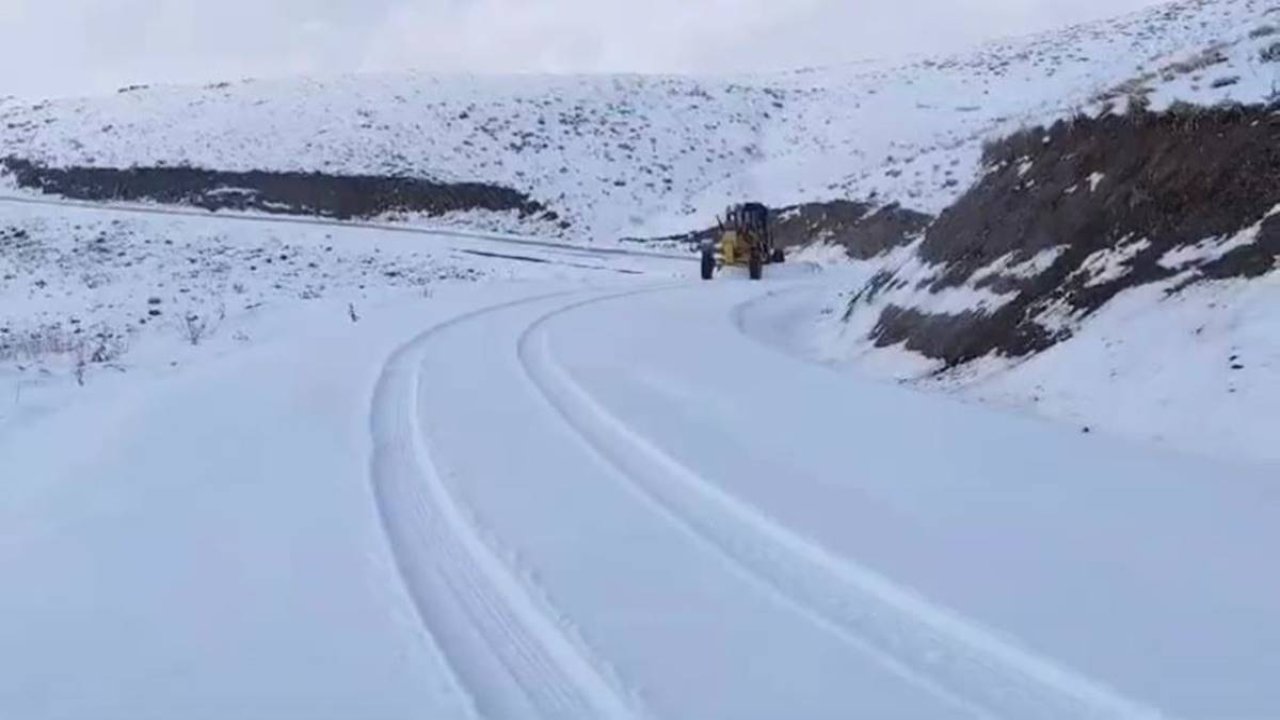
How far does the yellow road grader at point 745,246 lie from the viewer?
30547 millimetres

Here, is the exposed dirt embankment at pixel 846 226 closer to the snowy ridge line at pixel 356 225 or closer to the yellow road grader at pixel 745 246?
the yellow road grader at pixel 745 246

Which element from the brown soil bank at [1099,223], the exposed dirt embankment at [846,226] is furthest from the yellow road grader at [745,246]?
the brown soil bank at [1099,223]

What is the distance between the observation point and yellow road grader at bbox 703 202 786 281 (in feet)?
100

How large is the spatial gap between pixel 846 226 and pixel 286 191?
22.6m

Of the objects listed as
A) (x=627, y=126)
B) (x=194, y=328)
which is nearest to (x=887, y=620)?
(x=194, y=328)

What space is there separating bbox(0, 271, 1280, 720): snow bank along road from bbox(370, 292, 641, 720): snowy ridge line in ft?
0.06

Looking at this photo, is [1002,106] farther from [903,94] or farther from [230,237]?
[230,237]

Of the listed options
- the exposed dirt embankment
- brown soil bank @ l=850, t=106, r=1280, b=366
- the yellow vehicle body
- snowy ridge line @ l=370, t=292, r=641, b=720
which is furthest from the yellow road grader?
snowy ridge line @ l=370, t=292, r=641, b=720

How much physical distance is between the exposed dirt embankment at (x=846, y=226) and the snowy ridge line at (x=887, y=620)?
2569 centimetres

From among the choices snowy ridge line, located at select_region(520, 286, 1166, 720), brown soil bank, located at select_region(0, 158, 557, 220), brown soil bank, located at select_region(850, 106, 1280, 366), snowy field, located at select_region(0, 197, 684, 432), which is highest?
brown soil bank, located at select_region(850, 106, 1280, 366)

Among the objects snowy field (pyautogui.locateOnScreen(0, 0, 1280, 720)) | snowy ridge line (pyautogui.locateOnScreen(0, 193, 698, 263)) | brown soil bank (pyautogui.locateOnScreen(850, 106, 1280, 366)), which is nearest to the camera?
snowy field (pyautogui.locateOnScreen(0, 0, 1280, 720))

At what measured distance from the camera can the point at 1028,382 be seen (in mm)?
10031

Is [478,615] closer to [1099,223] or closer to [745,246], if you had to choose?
[1099,223]

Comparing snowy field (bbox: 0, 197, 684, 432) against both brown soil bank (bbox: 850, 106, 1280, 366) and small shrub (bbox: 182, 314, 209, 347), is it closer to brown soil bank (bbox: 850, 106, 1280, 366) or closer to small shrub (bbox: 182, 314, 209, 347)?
small shrub (bbox: 182, 314, 209, 347)
